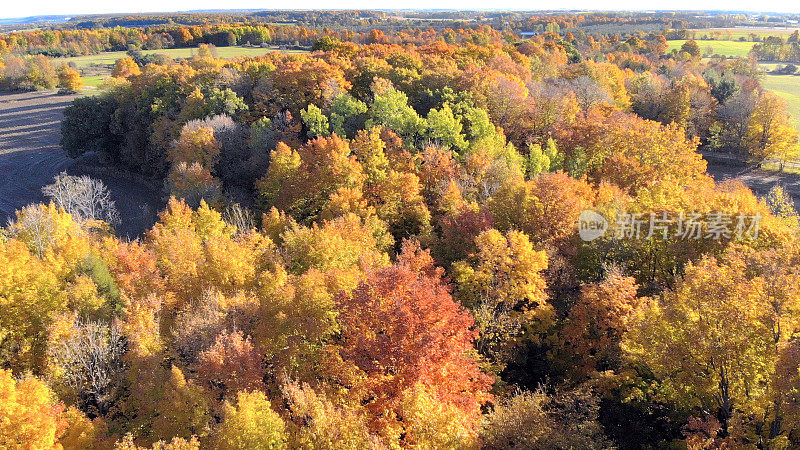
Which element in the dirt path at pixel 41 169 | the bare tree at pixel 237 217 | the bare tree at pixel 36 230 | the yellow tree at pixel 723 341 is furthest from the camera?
the dirt path at pixel 41 169

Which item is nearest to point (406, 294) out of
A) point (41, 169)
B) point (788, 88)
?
point (41, 169)

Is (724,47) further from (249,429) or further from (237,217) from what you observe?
(249,429)

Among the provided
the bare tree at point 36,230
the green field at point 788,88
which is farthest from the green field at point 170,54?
the green field at point 788,88

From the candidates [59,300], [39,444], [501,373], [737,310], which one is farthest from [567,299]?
[59,300]

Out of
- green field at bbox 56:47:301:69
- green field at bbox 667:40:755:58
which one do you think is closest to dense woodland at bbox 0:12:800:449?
green field at bbox 56:47:301:69

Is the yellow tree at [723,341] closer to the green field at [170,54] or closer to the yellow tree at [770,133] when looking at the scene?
the yellow tree at [770,133]

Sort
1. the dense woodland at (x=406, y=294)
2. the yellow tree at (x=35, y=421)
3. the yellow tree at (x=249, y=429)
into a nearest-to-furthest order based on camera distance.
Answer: the yellow tree at (x=249, y=429)
the yellow tree at (x=35, y=421)
the dense woodland at (x=406, y=294)

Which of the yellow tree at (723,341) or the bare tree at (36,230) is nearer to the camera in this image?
the yellow tree at (723,341)

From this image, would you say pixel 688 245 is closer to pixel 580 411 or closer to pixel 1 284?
pixel 580 411
